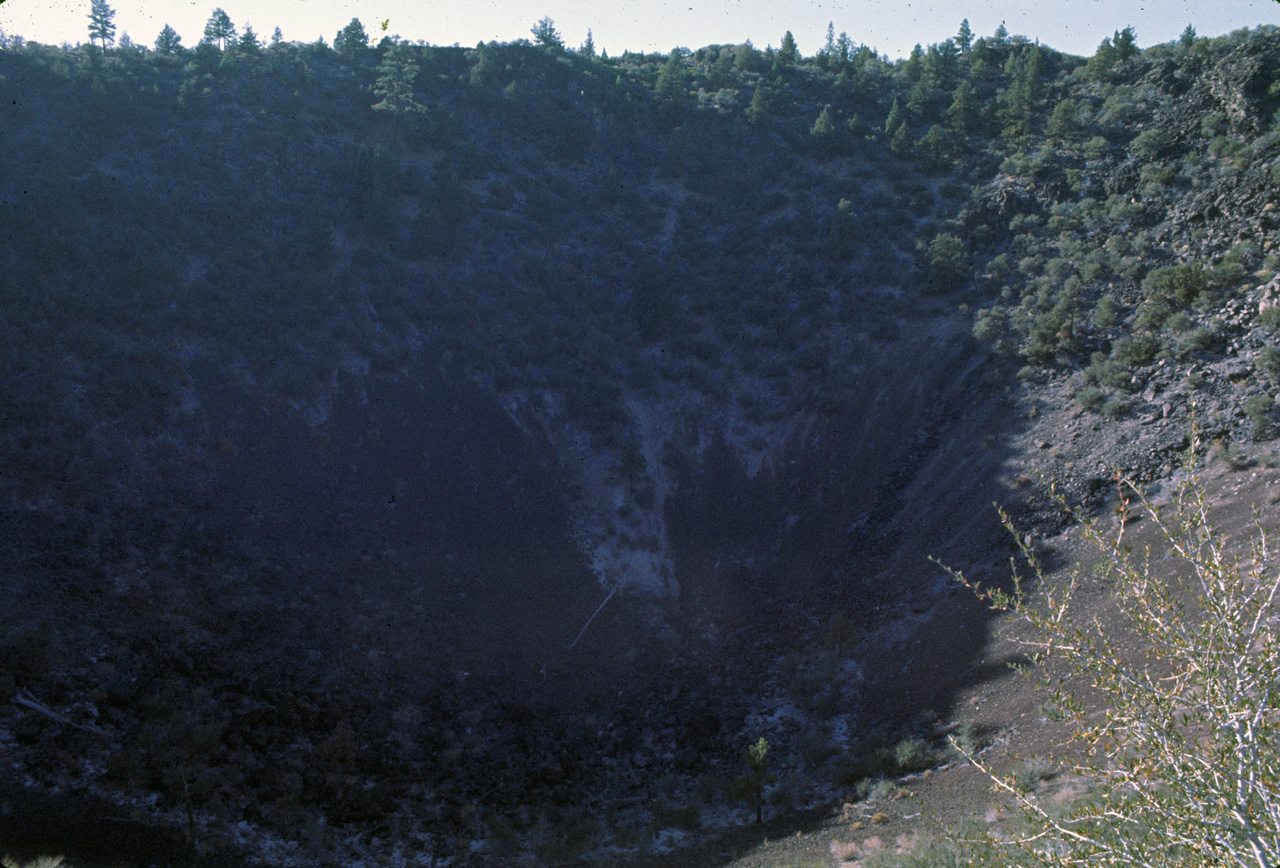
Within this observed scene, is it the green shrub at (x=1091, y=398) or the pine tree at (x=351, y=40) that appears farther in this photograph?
the pine tree at (x=351, y=40)

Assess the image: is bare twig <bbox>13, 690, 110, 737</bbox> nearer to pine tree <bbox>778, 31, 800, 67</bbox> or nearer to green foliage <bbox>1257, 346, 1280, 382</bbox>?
green foliage <bbox>1257, 346, 1280, 382</bbox>

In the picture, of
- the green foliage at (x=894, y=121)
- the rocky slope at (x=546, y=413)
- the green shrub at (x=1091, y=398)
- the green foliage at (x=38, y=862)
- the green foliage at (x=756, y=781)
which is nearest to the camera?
the green foliage at (x=38, y=862)

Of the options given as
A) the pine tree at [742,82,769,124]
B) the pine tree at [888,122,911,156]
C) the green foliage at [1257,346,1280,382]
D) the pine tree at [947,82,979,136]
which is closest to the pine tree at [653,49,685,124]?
the pine tree at [742,82,769,124]

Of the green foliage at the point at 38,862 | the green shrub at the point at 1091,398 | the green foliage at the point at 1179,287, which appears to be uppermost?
the green foliage at the point at 1179,287

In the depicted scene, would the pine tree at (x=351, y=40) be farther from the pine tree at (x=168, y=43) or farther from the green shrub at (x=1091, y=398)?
the green shrub at (x=1091, y=398)

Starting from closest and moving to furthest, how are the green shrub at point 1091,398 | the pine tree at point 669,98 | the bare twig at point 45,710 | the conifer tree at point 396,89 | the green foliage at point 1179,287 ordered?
the bare twig at point 45,710
the green shrub at point 1091,398
the green foliage at point 1179,287
the conifer tree at point 396,89
the pine tree at point 669,98

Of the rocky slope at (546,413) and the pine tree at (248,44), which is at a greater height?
the pine tree at (248,44)

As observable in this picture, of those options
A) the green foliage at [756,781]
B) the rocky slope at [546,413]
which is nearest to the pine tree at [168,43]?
the rocky slope at [546,413]

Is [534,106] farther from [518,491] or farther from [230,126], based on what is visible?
[518,491]
